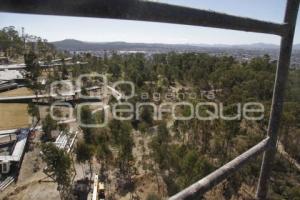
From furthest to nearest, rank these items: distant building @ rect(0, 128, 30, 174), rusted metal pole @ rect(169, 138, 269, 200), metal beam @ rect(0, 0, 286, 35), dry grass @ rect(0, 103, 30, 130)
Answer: dry grass @ rect(0, 103, 30, 130), distant building @ rect(0, 128, 30, 174), rusted metal pole @ rect(169, 138, 269, 200), metal beam @ rect(0, 0, 286, 35)

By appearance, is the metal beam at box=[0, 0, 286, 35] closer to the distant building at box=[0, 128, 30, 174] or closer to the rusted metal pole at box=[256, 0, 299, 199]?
the rusted metal pole at box=[256, 0, 299, 199]

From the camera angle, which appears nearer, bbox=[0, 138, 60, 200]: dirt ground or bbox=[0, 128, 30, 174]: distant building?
bbox=[0, 138, 60, 200]: dirt ground

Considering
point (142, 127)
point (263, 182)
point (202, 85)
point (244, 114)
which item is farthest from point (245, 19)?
point (202, 85)

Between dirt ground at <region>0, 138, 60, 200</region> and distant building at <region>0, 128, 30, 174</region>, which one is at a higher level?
distant building at <region>0, 128, 30, 174</region>

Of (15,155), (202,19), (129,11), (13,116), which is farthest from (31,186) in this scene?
(129,11)

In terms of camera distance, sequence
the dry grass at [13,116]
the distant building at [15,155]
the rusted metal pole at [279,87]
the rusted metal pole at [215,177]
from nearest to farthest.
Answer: the rusted metal pole at [215,177]
the rusted metal pole at [279,87]
the distant building at [15,155]
the dry grass at [13,116]

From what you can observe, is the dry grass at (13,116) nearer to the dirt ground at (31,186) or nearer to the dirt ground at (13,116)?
the dirt ground at (13,116)

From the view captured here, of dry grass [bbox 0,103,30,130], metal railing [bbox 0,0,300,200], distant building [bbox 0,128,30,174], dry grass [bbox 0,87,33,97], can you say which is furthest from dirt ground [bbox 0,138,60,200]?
metal railing [bbox 0,0,300,200]

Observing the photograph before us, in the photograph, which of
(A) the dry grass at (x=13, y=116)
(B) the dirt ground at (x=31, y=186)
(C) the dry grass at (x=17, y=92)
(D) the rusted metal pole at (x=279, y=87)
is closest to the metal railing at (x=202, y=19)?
(D) the rusted metal pole at (x=279, y=87)
